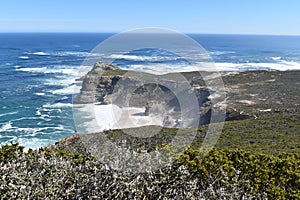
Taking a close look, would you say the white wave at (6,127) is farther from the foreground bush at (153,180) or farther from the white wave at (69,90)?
the foreground bush at (153,180)

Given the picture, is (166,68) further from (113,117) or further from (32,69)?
(113,117)

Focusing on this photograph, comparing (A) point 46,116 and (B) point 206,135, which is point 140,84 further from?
(B) point 206,135

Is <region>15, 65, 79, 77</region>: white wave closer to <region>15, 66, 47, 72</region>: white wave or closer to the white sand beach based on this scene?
<region>15, 66, 47, 72</region>: white wave

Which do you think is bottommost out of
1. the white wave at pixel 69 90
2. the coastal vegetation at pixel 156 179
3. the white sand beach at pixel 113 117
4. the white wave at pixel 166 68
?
the white sand beach at pixel 113 117

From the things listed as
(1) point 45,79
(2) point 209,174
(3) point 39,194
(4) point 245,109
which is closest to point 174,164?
(2) point 209,174

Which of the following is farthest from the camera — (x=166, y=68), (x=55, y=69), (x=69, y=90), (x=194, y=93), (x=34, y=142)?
(x=55, y=69)

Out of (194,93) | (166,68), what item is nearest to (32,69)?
(166,68)

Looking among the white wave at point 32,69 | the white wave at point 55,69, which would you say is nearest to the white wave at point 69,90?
the white wave at point 55,69

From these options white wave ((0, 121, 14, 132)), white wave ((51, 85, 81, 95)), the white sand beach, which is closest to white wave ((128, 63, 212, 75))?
white wave ((51, 85, 81, 95))

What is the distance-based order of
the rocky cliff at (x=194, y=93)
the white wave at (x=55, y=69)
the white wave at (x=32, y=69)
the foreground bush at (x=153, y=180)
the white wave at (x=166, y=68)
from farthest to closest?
the white wave at (x=32, y=69) < the white wave at (x=55, y=69) < the white wave at (x=166, y=68) < the rocky cliff at (x=194, y=93) < the foreground bush at (x=153, y=180)
